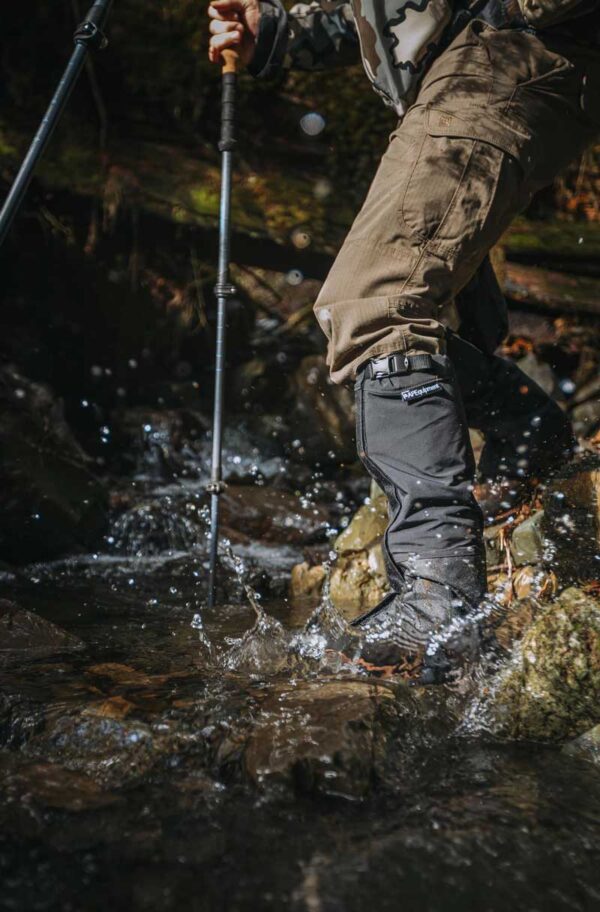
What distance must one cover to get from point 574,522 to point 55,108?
3.01 m

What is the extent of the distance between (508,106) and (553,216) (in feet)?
17.8

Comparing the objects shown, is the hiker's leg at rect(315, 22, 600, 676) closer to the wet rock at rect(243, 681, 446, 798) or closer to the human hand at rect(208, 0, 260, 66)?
the wet rock at rect(243, 681, 446, 798)

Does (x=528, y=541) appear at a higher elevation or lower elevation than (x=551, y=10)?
lower

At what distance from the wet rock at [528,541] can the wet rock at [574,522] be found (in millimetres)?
110

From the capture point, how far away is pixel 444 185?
2.56 metres

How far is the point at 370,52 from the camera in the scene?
2.88 meters

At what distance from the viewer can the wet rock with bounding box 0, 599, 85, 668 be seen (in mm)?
2799

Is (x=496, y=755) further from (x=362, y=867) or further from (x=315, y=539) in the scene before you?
(x=315, y=539)

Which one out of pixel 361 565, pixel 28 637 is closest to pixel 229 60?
pixel 361 565

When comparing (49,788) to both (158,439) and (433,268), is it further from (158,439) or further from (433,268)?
(158,439)

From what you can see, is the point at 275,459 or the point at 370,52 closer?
the point at 370,52

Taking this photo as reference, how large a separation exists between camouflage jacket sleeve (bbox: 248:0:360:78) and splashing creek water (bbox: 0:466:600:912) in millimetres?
2713

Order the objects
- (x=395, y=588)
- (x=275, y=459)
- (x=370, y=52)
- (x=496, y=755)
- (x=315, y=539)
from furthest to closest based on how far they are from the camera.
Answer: (x=275, y=459)
(x=315, y=539)
(x=370, y=52)
(x=395, y=588)
(x=496, y=755)

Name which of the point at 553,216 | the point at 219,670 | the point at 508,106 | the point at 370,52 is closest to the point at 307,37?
the point at 370,52
